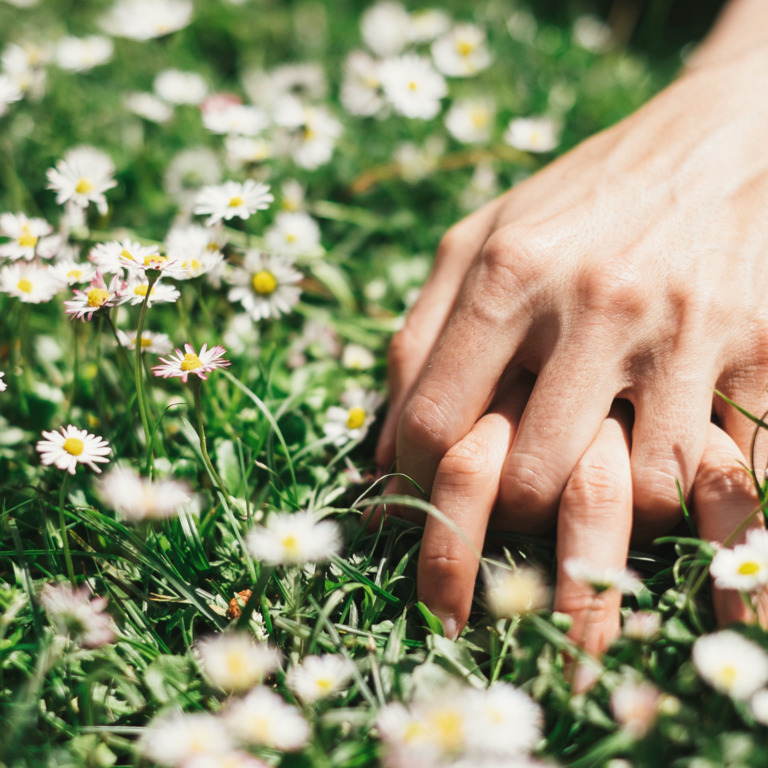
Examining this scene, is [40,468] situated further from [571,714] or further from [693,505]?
[693,505]

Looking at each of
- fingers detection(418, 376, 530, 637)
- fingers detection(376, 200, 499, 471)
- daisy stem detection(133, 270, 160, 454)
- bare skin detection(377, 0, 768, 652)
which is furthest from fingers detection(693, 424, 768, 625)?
daisy stem detection(133, 270, 160, 454)

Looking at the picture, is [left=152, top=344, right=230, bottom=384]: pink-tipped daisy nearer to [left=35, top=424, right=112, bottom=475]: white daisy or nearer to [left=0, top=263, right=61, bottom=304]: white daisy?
[left=35, top=424, right=112, bottom=475]: white daisy

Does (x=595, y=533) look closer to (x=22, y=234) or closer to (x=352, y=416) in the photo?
(x=352, y=416)

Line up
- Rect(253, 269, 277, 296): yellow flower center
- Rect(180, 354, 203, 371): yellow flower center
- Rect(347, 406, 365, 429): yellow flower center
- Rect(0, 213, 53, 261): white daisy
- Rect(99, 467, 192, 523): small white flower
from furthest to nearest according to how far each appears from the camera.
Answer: Rect(253, 269, 277, 296): yellow flower center < Rect(347, 406, 365, 429): yellow flower center < Rect(0, 213, 53, 261): white daisy < Rect(180, 354, 203, 371): yellow flower center < Rect(99, 467, 192, 523): small white flower

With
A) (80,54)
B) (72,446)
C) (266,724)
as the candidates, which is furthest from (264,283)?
(80,54)

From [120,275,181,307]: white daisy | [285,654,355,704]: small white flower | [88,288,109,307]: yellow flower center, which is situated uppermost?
[88,288,109,307]: yellow flower center
